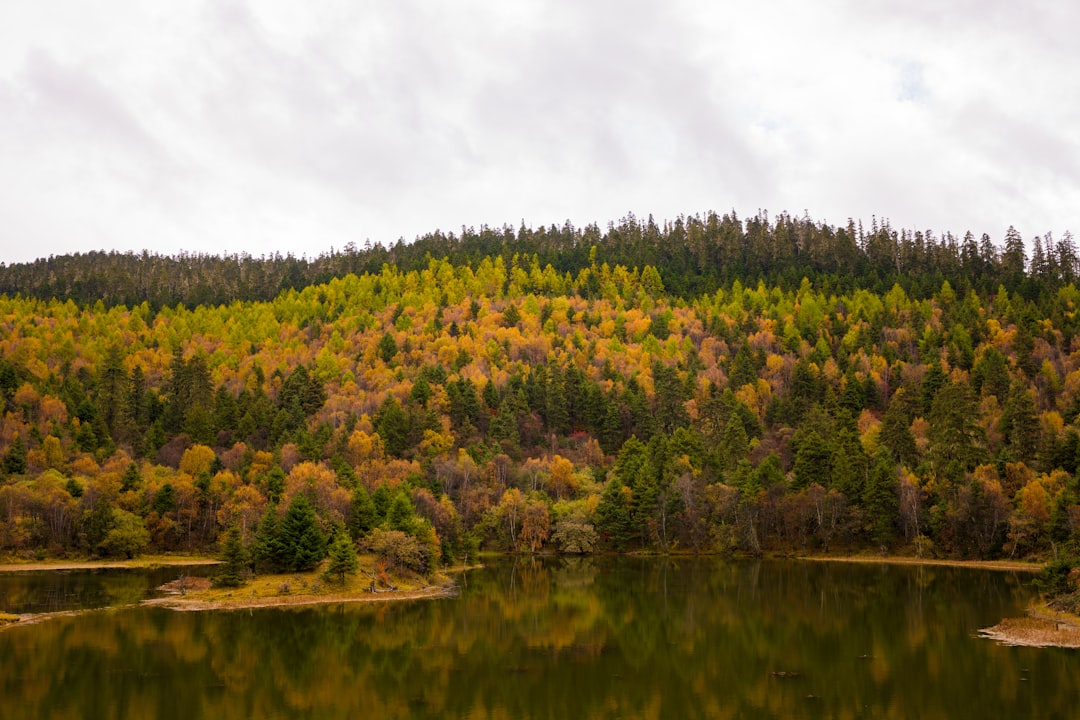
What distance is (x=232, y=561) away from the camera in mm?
74062

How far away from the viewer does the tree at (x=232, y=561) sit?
241 ft

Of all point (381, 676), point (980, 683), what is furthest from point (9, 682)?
point (980, 683)

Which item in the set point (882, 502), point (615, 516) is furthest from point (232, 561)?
point (882, 502)

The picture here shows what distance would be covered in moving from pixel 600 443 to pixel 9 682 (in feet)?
428

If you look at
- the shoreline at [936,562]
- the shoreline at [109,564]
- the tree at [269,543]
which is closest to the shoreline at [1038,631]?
the shoreline at [936,562]

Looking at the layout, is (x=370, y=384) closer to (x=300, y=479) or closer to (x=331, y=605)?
(x=300, y=479)

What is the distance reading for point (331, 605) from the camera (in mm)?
70125

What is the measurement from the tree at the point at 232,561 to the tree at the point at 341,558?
7.52m

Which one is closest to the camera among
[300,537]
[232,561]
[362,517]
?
[232,561]

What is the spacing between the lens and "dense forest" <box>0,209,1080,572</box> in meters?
108

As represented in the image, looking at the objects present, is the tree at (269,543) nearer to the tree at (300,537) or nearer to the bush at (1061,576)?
the tree at (300,537)

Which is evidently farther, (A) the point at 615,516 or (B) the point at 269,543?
(A) the point at 615,516

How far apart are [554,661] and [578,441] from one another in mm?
119222

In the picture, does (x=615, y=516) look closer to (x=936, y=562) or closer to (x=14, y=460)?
(x=936, y=562)
